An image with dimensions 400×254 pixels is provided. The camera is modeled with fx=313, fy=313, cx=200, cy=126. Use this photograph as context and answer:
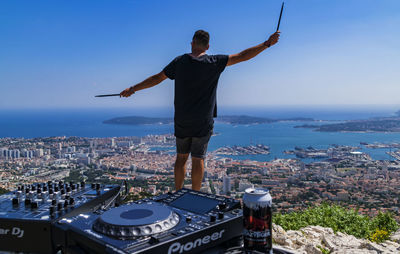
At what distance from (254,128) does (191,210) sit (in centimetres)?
6105

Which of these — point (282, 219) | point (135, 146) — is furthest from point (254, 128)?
point (282, 219)

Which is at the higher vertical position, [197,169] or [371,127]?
[197,169]

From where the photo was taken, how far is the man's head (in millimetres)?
3191

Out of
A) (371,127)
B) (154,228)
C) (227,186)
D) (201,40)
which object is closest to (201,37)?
(201,40)

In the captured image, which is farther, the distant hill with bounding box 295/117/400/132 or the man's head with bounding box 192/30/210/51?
the distant hill with bounding box 295/117/400/132

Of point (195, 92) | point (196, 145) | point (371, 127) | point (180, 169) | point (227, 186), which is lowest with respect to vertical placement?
point (371, 127)

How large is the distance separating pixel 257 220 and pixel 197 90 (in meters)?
1.86

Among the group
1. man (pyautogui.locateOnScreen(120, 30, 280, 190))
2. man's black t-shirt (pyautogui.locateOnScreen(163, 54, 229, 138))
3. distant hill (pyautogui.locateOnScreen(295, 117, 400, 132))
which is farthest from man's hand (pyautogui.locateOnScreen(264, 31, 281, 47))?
distant hill (pyautogui.locateOnScreen(295, 117, 400, 132))

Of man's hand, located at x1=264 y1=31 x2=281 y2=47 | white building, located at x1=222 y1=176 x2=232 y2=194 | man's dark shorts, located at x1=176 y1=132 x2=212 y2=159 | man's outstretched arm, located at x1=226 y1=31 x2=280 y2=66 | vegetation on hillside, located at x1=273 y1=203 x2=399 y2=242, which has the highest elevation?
man's hand, located at x1=264 y1=31 x2=281 y2=47

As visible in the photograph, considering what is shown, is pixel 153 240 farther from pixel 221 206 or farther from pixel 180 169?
pixel 180 169

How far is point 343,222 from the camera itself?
144 inches

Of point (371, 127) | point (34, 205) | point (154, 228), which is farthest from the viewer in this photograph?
point (371, 127)

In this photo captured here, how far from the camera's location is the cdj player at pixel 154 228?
127 cm

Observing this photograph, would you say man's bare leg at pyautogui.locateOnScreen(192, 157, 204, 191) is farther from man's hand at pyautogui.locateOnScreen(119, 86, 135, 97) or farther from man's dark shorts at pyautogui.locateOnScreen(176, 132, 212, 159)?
man's hand at pyautogui.locateOnScreen(119, 86, 135, 97)
